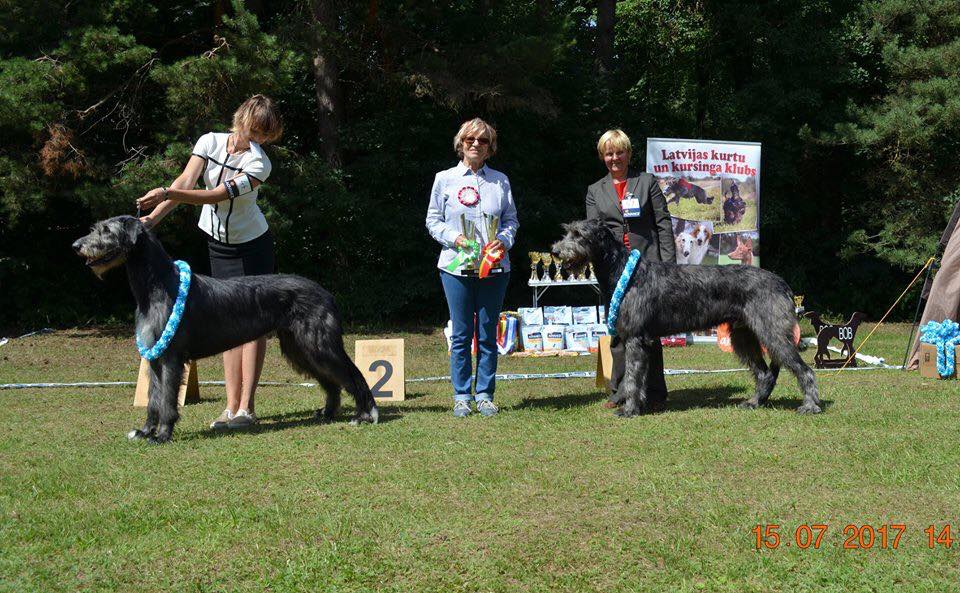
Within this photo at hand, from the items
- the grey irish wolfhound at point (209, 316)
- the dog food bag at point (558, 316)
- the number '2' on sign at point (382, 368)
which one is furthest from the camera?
the dog food bag at point (558, 316)

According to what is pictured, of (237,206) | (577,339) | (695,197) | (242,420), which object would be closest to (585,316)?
(577,339)

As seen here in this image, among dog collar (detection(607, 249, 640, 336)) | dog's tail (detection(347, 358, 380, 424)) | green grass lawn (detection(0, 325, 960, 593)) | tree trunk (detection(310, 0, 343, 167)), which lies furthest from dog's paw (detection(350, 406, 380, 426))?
tree trunk (detection(310, 0, 343, 167))

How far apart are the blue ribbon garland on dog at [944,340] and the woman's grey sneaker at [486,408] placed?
3988 mm

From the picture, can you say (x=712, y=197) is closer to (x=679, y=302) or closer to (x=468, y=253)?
(x=679, y=302)

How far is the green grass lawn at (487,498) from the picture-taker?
294 centimetres

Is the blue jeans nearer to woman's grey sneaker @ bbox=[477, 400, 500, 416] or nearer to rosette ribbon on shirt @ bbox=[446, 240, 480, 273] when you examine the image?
woman's grey sneaker @ bbox=[477, 400, 500, 416]

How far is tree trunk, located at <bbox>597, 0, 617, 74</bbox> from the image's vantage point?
15.6 metres

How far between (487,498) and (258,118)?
274 cm

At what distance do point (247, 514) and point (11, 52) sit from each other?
10324mm

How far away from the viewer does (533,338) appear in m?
10.2

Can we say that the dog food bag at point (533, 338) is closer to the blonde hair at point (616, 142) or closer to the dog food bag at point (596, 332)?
the dog food bag at point (596, 332)

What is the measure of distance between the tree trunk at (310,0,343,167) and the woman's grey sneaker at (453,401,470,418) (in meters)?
8.45

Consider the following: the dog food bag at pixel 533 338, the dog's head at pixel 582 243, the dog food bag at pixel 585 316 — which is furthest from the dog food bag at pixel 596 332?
the dog's head at pixel 582 243

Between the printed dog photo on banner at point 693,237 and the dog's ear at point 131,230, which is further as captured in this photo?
the printed dog photo on banner at point 693,237
